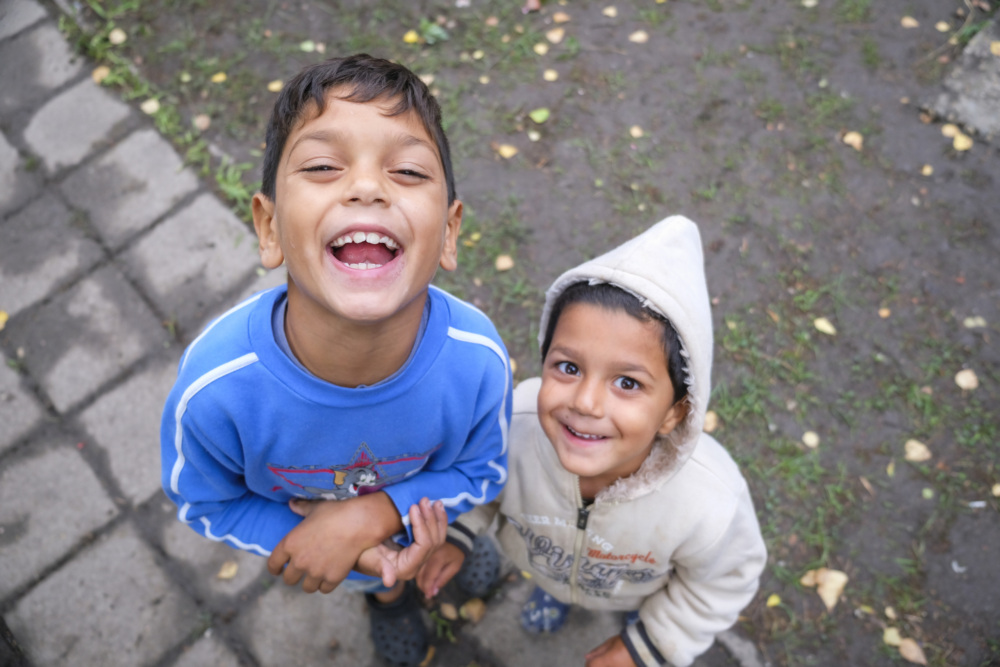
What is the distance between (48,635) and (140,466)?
695 millimetres

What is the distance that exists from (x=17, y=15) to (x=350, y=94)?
12.9 feet

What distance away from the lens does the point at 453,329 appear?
5.60 feet

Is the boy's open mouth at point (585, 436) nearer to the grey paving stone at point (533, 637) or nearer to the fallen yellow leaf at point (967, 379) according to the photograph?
the grey paving stone at point (533, 637)

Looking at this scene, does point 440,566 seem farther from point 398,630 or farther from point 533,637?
point 533,637

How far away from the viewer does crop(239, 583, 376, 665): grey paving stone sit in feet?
8.68

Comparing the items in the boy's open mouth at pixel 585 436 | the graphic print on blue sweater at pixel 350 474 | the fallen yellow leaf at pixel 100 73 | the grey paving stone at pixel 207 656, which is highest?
the boy's open mouth at pixel 585 436

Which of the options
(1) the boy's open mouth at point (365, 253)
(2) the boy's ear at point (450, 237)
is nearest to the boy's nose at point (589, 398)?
(2) the boy's ear at point (450, 237)

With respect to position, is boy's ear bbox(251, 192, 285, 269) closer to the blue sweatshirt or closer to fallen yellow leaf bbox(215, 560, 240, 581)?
the blue sweatshirt

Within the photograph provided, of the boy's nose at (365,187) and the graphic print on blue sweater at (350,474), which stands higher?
the boy's nose at (365,187)

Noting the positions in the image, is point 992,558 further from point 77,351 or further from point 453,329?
point 77,351

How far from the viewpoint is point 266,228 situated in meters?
1.62

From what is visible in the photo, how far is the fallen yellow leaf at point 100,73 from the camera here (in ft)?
12.7

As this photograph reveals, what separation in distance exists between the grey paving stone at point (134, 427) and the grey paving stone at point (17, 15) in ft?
8.25

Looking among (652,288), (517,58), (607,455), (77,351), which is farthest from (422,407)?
(517,58)
